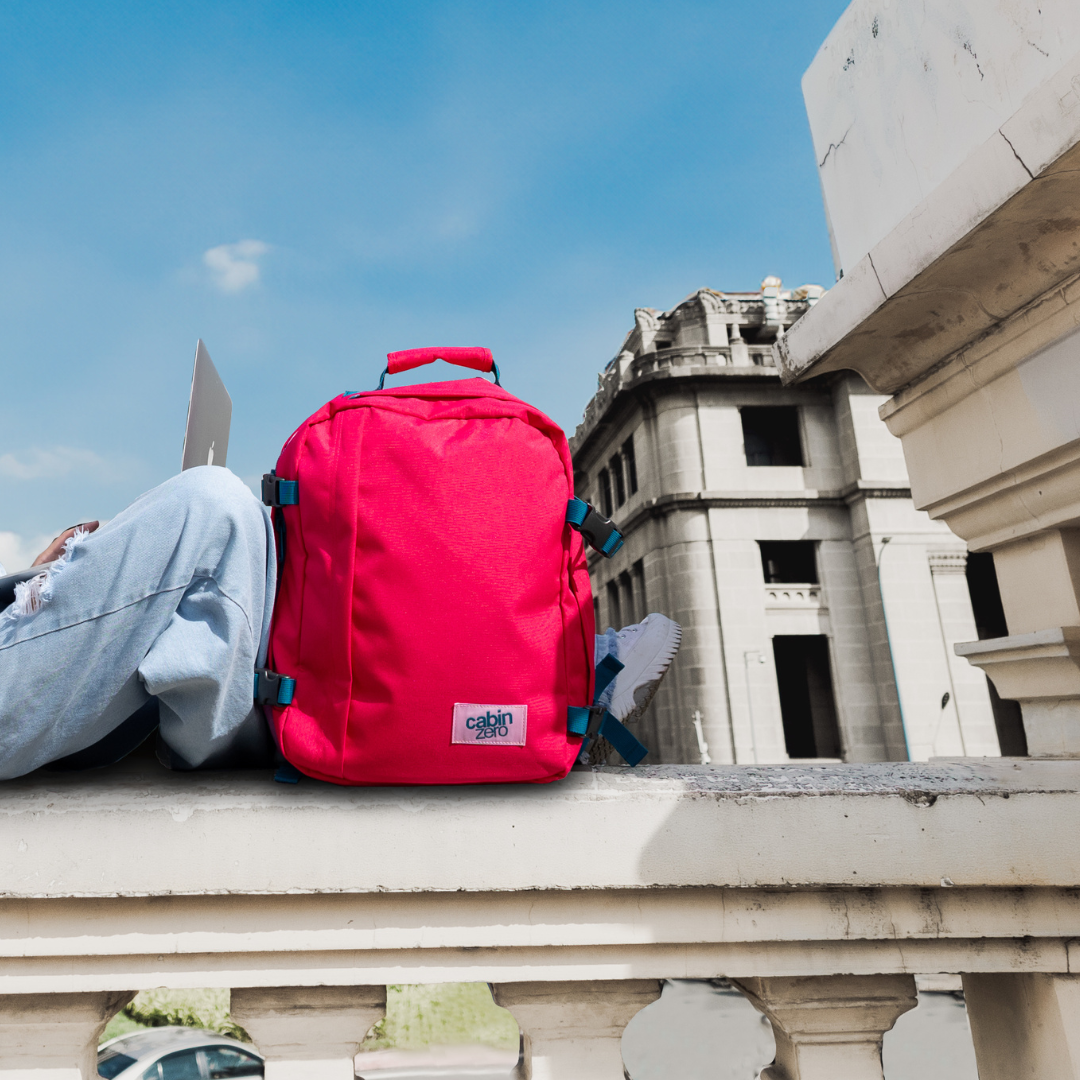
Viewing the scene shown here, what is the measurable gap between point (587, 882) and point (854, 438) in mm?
16561

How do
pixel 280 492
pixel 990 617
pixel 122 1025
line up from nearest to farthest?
pixel 280 492 < pixel 122 1025 < pixel 990 617

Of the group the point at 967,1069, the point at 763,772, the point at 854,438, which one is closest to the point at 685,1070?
the point at 967,1069

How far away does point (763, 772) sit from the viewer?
51.0 inches

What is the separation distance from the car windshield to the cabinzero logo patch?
5974mm

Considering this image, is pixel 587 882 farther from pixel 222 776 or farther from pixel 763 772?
pixel 222 776

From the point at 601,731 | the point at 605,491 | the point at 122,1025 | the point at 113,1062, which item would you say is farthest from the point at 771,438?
the point at 601,731

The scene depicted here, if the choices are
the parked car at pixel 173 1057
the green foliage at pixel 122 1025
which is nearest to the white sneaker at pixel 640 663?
the parked car at pixel 173 1057

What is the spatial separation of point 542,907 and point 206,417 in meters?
1.14

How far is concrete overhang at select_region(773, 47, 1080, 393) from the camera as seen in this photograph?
1056 mm

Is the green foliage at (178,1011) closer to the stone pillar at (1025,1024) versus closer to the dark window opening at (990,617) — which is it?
the stone pillar at (1025,1024)

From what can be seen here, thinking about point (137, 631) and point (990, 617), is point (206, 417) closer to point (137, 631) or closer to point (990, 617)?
point (137, 631)

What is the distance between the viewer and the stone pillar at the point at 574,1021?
3.38ft

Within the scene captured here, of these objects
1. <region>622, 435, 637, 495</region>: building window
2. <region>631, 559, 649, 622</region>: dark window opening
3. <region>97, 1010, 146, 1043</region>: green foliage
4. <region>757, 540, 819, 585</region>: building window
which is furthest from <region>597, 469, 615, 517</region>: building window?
<region>97, 1010, 146, 1043</region>: green foliage

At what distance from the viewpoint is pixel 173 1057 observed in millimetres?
5375
